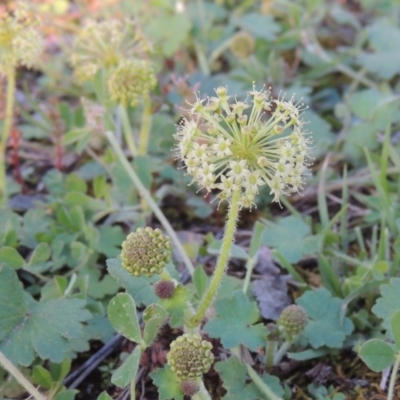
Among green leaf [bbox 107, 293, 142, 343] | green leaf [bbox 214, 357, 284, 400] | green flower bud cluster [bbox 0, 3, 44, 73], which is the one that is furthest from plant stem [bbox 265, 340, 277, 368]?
green flower bud cluster [bbox 0, 3, 44, 73]

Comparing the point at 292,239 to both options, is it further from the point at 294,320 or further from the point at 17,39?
the point at 17,39

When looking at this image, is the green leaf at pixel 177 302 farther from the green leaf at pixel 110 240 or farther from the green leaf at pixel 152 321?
the green leaf at pixel 110 240

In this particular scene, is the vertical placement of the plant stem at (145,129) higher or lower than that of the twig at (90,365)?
higher

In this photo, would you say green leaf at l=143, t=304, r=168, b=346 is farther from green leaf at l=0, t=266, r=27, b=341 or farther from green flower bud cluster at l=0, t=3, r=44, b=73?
green flower bud cluster at l=0, t=3, r=44, b=73

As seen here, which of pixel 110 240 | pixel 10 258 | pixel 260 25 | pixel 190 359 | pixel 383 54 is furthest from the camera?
pixel 260 25

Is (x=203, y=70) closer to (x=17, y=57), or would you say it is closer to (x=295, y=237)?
(x=17, y=57)

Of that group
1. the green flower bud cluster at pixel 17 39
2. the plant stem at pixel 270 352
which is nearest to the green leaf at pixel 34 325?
the plant stem at pixel 270 352

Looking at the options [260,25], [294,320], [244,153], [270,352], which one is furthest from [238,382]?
[260,25]
